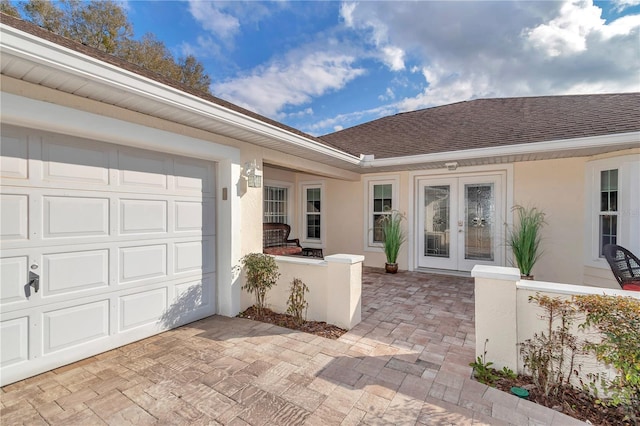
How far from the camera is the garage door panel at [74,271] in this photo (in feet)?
8.89

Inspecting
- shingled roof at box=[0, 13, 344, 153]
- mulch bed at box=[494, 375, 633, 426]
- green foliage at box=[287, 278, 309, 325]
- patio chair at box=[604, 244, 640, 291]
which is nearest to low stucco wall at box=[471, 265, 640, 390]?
mulch bed at box=[494, 375, 633, 426]

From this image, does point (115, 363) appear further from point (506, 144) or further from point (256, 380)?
point (506, 144)

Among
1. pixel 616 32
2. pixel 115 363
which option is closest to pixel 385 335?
pixel 115 363

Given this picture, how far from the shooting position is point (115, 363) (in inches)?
112

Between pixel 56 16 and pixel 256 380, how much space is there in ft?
53.6

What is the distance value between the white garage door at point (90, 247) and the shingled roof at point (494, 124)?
4905 mm

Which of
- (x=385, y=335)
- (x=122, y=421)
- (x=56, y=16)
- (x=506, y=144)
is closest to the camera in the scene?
(x=122, y=421)

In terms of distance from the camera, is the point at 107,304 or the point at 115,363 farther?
the point at 107,304

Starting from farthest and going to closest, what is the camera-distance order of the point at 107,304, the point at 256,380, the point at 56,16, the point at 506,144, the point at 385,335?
the point at 56,16 → the point at 506,144 → the point at 385,335 → the point at 107,304 → the point at 256,380

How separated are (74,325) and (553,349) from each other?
4540mm

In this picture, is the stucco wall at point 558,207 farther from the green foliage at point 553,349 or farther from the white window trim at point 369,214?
the green foliage at point 553,349

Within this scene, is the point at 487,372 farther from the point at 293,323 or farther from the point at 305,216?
the point at 305,216

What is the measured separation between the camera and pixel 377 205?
7.69 m

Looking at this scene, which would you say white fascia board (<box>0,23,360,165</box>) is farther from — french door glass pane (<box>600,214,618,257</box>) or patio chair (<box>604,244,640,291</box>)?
french door glass pane (<box>600,214,618,257</box>)
